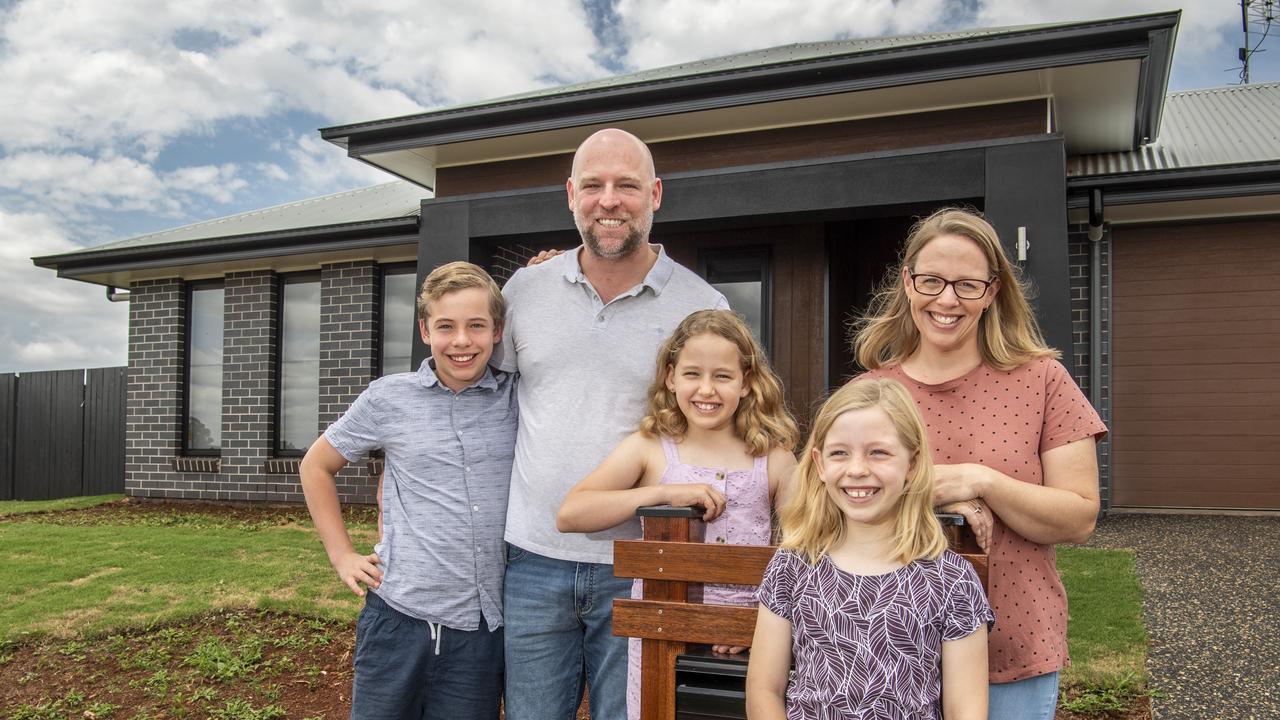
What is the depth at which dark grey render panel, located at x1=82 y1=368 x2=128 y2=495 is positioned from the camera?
13.7 meters

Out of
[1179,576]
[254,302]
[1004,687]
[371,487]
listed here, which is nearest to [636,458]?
[1004,687]

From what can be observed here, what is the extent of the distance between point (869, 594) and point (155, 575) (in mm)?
6686

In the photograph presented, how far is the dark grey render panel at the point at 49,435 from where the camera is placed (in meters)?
14.2

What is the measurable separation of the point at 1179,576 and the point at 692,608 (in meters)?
5.02

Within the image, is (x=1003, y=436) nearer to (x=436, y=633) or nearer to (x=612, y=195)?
(x=612, y=195)

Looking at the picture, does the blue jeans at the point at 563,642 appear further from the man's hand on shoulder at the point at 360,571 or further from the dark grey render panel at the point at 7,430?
the dark grey render panel at the point at 7,430

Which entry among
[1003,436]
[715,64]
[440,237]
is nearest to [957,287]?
[1003,436]

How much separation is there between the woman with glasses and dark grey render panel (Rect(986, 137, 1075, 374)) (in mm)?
4956

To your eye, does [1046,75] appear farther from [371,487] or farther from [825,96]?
[371,487]

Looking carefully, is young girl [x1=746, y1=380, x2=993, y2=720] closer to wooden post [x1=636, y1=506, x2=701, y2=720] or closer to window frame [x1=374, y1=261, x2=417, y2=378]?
wooden post [x1=636, y1=506, x2=701, y2=720]

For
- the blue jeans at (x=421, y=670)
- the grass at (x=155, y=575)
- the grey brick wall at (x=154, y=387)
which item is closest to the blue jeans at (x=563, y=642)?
the blue jeans at (x=421, y=670)

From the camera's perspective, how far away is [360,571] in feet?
7.85

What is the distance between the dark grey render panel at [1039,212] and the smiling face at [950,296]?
5.00 meters

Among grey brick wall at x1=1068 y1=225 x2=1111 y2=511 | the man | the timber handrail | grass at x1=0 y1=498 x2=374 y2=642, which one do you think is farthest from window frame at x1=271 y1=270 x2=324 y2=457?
the timber handrail
